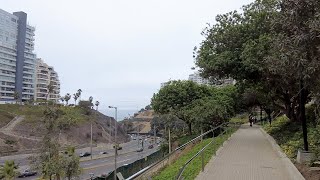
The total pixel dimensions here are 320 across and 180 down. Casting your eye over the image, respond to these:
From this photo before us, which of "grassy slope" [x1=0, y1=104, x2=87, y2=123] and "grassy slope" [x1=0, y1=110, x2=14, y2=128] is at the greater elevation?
"grassy slope" [x1=0, y1=104, x2=87, y2=123]

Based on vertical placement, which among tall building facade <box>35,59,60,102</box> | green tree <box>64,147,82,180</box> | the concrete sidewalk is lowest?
green tree <box>64,147,82,180</box>

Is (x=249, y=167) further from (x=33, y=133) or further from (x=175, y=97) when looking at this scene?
(x=33, y=133)

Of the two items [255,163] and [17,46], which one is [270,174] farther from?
[17,46]

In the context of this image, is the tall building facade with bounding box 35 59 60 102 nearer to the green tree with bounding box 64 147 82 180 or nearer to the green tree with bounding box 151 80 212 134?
the green tree with bounding box 151 80 212 134

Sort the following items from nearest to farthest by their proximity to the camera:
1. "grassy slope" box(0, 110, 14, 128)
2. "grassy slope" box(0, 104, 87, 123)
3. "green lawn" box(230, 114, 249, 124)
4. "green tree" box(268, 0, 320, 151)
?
1. "green tree" box(268, 0, 320, 151)
2. "green lawn" box(230, 114, 249, 124)
3. "grassy slope" box(0, 110, 14, 128)
4. "grassy slope" box(0, 104, 87, 123)

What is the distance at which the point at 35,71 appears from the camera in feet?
407

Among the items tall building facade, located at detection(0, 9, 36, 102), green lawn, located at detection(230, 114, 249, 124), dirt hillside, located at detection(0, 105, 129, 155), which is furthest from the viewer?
tall building facade, located at detection(0, 9, 36, 102)

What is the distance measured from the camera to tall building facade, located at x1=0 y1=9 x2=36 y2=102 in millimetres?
106875

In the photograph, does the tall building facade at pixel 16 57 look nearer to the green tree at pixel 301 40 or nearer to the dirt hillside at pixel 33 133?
the dirt hillside at pixel 33 133

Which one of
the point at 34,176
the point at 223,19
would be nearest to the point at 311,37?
the point at 223,19

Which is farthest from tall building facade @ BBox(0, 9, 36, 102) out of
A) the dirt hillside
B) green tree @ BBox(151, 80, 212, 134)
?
green tree @ BBox(151, 80, 212, 134)

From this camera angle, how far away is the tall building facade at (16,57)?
10688cm

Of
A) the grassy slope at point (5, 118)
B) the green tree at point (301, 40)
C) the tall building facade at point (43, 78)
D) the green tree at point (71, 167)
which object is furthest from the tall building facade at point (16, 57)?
the green tree at point (301, 40)

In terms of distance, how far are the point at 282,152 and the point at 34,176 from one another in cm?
3670
